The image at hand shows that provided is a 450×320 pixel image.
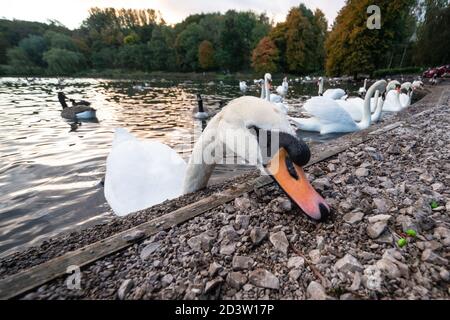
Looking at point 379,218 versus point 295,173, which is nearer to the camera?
point 295,173

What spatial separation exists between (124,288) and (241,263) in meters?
0.79

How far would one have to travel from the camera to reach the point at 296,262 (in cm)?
174

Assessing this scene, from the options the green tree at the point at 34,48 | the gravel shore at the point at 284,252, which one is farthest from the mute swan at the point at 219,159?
the green tree at the point at 34,48

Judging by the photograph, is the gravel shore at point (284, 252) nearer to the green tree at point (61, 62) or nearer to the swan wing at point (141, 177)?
the swan wing at point (141, 177)

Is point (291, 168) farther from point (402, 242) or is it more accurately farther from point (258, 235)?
point (402, 242)

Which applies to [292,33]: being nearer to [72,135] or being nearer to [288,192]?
[72,135]

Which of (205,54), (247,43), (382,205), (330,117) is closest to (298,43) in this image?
(247,43)

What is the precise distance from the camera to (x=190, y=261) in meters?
1.80

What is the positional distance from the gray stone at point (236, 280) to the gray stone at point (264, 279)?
0.18 ft

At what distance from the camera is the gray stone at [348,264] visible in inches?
63.5

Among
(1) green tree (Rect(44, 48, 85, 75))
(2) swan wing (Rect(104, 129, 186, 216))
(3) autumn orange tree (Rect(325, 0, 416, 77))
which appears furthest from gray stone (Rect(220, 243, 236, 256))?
(1) green tree (Rect(44, 48, 85, 75))

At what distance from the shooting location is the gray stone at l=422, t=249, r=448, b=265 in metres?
1.62

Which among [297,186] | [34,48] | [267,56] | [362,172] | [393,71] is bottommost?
[393,71]
